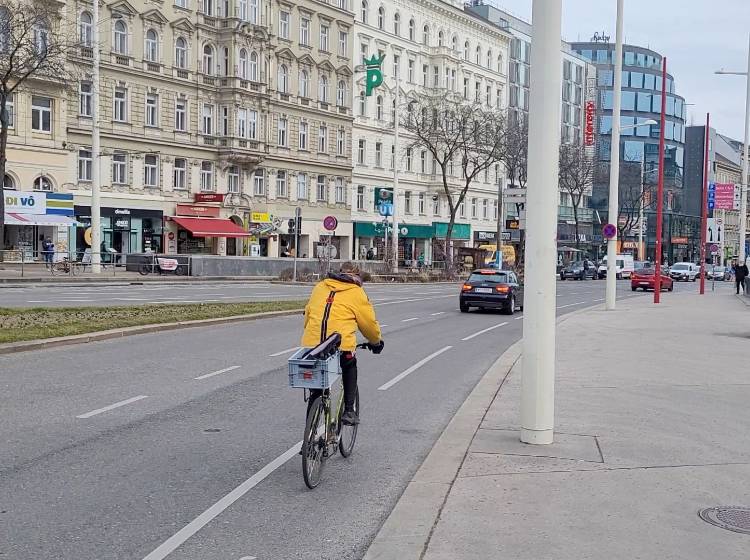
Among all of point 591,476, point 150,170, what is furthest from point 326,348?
point 150,170

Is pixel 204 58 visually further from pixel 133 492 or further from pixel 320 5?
pixel 133 492

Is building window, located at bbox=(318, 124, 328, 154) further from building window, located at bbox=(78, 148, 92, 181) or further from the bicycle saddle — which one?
the bicycle saddle

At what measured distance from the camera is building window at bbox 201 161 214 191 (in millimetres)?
55594

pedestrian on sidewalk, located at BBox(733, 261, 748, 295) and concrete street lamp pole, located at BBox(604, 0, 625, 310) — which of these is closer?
concrete street lamp pole, located at BBox(604, 0, 625, 310)

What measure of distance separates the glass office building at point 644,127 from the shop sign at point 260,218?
57.2 m

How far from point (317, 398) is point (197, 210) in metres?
48.8

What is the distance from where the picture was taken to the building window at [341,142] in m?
67.2

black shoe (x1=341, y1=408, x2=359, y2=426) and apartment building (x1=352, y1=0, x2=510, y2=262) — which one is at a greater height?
apartment building (x1=352, y1=0, x2=510, y2=262)

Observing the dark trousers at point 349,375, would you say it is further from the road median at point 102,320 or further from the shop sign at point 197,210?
the shop sign at point 197,210

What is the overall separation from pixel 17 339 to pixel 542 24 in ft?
34.0

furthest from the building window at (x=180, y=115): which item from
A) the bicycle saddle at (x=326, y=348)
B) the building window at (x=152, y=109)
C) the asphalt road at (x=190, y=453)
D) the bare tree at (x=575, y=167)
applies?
the bicycle saddle at (x=326, y=348)

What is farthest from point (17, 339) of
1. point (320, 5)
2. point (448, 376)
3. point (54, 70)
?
point (320, 5)

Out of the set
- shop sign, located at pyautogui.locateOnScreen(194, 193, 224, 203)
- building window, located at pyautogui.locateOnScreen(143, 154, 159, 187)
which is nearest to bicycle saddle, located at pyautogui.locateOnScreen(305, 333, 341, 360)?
building window, located at pyautogui.locateOnScreen(143, 154, 159, 187)

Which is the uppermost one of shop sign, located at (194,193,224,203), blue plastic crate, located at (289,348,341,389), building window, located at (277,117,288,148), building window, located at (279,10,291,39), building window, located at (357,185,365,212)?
building window, located at (279,10,291,39)
